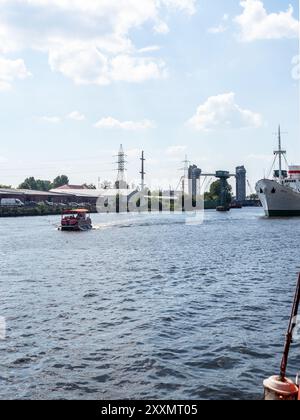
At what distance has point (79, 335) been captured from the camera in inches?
715

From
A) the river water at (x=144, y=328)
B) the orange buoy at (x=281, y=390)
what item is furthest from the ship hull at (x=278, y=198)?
the orange buoy at (x=281, y=390)

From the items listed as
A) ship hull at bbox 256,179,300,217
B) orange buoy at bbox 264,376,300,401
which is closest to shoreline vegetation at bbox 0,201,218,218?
ship hull at bbox 256,179,300,217

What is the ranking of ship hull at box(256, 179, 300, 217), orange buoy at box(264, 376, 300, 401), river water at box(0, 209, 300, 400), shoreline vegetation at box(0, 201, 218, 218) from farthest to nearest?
1. shoreline vegetation at box(0, 201, 218, 218)
2. ship hull at box(256, 179, 300, 217)
3. river water at box(0, 209, 300, 400)
4. orange buoy at box(264, 376, 300, 401)

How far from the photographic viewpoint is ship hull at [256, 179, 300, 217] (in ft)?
356

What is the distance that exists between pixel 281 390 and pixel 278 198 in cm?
10583

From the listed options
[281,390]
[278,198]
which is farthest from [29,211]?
[281,390]

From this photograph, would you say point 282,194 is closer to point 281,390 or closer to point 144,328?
point 144,328

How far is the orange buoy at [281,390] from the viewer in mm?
9500

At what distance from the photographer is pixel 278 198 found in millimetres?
110938

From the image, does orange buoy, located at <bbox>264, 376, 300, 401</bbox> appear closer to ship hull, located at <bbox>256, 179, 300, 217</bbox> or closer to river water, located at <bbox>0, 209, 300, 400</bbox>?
river water, located at <bbox>0, 209, 300, 400</bbox>

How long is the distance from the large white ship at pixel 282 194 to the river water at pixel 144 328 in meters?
71.9

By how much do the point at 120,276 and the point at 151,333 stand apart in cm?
1449
